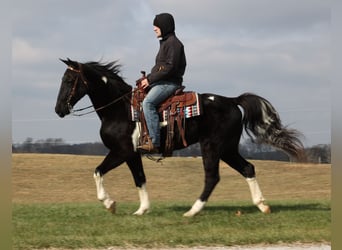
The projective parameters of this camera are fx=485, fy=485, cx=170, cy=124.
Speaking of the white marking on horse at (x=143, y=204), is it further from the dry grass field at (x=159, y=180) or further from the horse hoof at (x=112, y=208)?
the dry grass field at (x=159, y=180)

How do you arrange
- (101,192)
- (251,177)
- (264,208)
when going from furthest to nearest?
(251,177)
(264,208)
(101,192)

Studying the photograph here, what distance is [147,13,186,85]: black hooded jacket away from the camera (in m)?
7.57

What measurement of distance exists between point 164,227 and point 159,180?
8809mm

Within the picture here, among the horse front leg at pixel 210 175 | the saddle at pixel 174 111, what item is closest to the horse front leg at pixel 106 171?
the saddle at pixel 174 111

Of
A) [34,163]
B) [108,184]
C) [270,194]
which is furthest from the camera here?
[34,163]

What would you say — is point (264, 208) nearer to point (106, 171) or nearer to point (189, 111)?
point (189, 111)

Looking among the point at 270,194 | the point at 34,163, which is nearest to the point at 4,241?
the point at 270,194

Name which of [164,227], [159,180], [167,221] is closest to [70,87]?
[167,221]

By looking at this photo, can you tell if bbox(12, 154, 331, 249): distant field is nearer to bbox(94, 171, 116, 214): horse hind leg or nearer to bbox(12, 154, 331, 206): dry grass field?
bbox(12, 154, 331, 206): dry grass field

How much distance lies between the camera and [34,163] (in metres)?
16.5

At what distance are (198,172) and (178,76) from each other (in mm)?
7988

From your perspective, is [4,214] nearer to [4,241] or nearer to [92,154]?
[4,241]

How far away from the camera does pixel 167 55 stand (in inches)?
299

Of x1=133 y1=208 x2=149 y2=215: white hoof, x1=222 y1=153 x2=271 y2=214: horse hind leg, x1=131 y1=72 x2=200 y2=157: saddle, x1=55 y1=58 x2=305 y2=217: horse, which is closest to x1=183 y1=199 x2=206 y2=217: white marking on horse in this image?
x1=55 y1=58 x2=305 y2=217: horse
